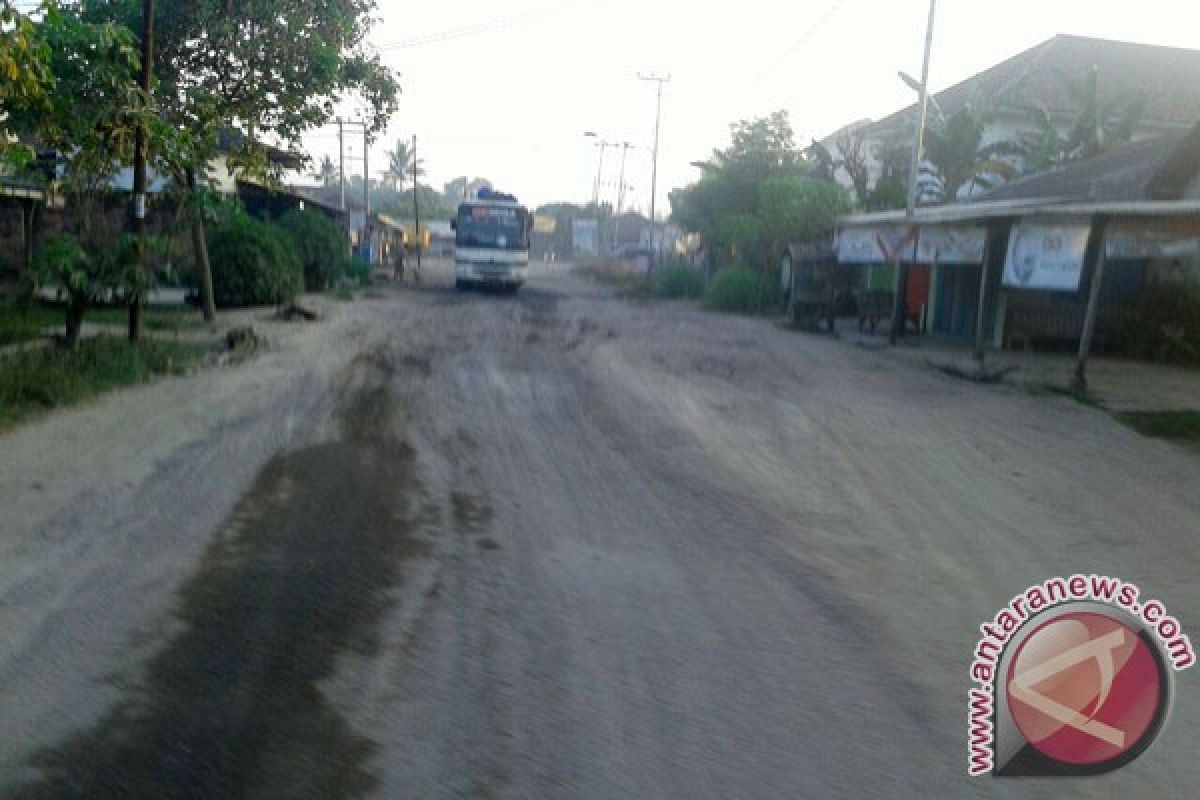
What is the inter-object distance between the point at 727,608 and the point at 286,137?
59.4ft

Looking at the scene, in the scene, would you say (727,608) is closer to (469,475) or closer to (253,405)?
(469,475)

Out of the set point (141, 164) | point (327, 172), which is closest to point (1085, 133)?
point (141, 164)

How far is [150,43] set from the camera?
54.6 feet

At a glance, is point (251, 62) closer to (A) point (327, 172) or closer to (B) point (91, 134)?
(B) point (91, 134)

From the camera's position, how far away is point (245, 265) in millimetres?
26734

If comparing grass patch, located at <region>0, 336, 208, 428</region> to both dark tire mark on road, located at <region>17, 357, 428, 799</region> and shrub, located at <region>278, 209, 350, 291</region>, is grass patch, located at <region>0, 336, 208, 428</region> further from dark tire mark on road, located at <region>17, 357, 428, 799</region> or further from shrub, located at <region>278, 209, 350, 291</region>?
shrub, located at <region>278, 209, 350, 291</region>

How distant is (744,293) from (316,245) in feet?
42.8

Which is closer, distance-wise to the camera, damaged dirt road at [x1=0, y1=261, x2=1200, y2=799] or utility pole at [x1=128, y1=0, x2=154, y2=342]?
damaged dirt road at [x1=0, y1=261, x2=1200, y2=799]

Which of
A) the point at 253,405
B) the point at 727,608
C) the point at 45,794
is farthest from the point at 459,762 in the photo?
the point at 253,405

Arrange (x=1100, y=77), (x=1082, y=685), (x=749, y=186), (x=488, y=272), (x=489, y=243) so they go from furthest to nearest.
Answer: (x=749, y=186), (x=489, y=243), (x=488, y=272), (x=1100, y=77), (x=1082, y=685)

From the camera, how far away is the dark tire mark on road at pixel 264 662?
14.1 ft

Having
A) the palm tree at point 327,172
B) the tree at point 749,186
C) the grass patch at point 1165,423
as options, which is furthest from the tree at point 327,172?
the grass patch at point 1165,423

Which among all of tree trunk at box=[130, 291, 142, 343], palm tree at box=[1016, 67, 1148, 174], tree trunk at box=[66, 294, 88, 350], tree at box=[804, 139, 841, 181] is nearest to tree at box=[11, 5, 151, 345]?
tree trunk at box=[66, 294, 88, 350]

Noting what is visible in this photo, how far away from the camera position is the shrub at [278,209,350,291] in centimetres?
3466
